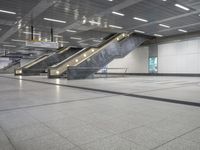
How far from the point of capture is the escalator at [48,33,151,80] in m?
12.7

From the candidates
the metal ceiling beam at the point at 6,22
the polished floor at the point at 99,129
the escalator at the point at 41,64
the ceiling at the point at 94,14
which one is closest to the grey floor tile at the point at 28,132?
the polished floor at the point at 99,129

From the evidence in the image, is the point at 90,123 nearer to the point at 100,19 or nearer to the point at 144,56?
the point at 100,19

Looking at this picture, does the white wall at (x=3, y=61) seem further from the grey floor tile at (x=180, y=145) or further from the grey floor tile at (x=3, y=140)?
the grey floor tile at (x=180, y=145)

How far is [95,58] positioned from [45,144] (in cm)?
1226

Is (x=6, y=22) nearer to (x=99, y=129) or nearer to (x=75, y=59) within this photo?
(x=75, y=59)

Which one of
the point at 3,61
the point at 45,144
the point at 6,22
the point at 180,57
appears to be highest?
the point at 6,22

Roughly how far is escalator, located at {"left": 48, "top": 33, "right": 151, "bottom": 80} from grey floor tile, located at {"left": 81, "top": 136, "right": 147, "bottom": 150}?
10.3 meters

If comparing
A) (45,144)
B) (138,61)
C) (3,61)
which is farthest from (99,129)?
(3,61)

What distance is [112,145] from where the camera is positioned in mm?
1829

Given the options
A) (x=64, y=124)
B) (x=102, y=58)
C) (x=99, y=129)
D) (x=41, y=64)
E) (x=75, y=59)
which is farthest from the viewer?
(x=41, y=64)

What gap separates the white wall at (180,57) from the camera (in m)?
17.1

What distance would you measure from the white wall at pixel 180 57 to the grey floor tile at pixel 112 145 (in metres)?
17.6

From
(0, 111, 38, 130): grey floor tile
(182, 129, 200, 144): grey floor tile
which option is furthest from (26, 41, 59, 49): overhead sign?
(182, 129, 200, 144): grey floor tile

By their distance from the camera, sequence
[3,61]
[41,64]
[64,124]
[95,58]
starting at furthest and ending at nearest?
1. [3,61]
2. [41,64]
3. [95,58]
4. [64,124]
